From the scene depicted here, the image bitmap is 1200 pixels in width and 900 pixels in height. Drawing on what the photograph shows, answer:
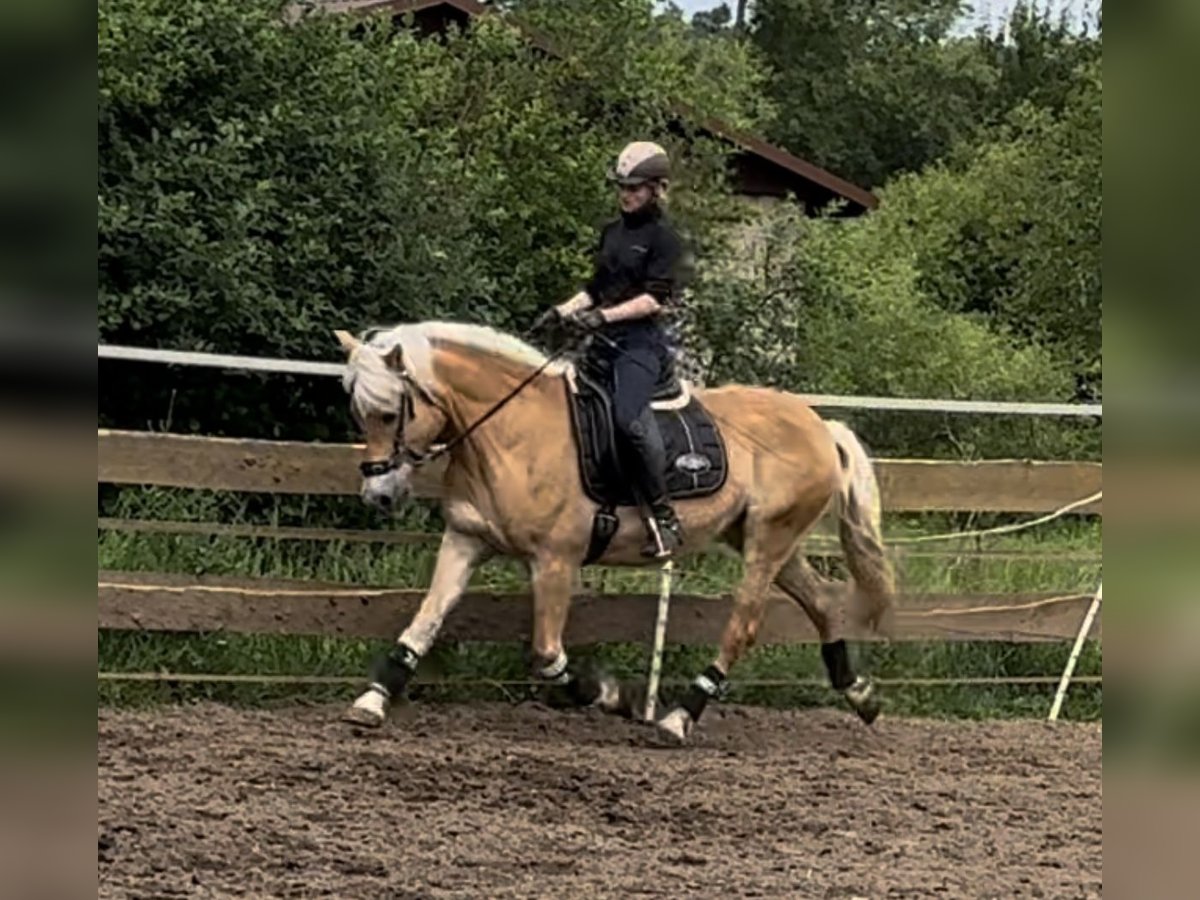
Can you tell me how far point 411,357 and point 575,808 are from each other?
71.2 inches

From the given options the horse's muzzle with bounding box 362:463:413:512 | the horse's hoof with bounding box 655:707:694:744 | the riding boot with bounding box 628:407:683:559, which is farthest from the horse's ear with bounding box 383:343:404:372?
the horse's hoof with bounding box 655:707:694:744

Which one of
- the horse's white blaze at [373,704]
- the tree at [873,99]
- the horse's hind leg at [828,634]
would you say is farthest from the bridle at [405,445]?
the tree at [873,99]

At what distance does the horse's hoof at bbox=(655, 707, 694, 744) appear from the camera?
20.2 feet

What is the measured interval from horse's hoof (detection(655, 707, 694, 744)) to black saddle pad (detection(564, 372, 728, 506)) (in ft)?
2.75

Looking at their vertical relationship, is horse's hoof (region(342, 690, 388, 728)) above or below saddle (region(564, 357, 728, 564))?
below

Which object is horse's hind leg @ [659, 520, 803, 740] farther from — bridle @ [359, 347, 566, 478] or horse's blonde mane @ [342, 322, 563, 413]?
bridle @ [359, 347, 566, 478]

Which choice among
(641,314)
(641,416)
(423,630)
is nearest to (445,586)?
(423,630)

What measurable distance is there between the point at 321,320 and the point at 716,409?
2.52 m

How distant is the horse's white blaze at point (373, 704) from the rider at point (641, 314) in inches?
44.7

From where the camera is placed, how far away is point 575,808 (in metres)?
4.91

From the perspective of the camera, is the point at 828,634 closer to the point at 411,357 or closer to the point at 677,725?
the point at 677,725

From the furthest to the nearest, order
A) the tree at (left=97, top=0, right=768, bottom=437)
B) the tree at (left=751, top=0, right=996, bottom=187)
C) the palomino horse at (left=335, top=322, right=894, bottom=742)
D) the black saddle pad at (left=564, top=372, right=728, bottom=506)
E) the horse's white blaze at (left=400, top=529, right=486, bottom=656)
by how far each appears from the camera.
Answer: the tree at (left=751, top=0, right=996, bottom=187), the tree at (left=97, top=0, right=768, bottom=437), the black saddle pad at (left=564, top=372, right=728, bottom=506), the horse's white blaze at (left=400, top=529, right=486, bottom=656), the palomino horse at (left=335, top=322, right=894, bottom=742)

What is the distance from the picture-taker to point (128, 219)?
7418mm
